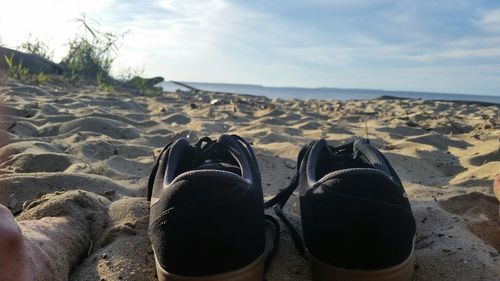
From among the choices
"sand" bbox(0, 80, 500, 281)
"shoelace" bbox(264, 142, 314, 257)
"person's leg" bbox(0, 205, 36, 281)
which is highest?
"person's leg" bbox(0, 205, 36, 281)

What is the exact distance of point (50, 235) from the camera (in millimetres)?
1498

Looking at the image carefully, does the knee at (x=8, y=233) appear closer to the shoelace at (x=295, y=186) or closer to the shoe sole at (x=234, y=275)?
the shoe sole at (x=234, y=275)

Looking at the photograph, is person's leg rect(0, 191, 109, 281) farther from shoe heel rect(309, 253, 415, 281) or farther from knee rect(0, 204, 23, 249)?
shoe heel rect(309, 253, 415, 281)

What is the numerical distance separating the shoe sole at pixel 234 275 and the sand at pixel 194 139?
15cm

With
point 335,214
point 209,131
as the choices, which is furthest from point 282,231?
point 209,131

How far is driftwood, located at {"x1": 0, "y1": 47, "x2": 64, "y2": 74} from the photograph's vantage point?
897cm

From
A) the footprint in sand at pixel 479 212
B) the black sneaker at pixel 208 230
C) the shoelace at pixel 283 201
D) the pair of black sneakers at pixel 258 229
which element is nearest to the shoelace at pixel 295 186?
the shoelace at pixel 283 201

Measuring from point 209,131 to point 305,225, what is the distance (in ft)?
11.1

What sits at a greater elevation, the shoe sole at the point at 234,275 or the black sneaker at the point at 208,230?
the black sneaker at the point at 208,230

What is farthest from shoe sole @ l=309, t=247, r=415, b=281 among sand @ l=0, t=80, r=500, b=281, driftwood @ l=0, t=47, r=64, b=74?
driftwood @ l=0, t=47, r=64, b=74

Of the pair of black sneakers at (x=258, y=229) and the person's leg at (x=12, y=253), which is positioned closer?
the person's leg at (x=12, y=253)

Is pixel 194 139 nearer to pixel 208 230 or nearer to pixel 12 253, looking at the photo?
pixel 208 230

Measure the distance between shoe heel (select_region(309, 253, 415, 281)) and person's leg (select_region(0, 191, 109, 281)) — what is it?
0.78m

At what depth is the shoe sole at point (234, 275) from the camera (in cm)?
127
